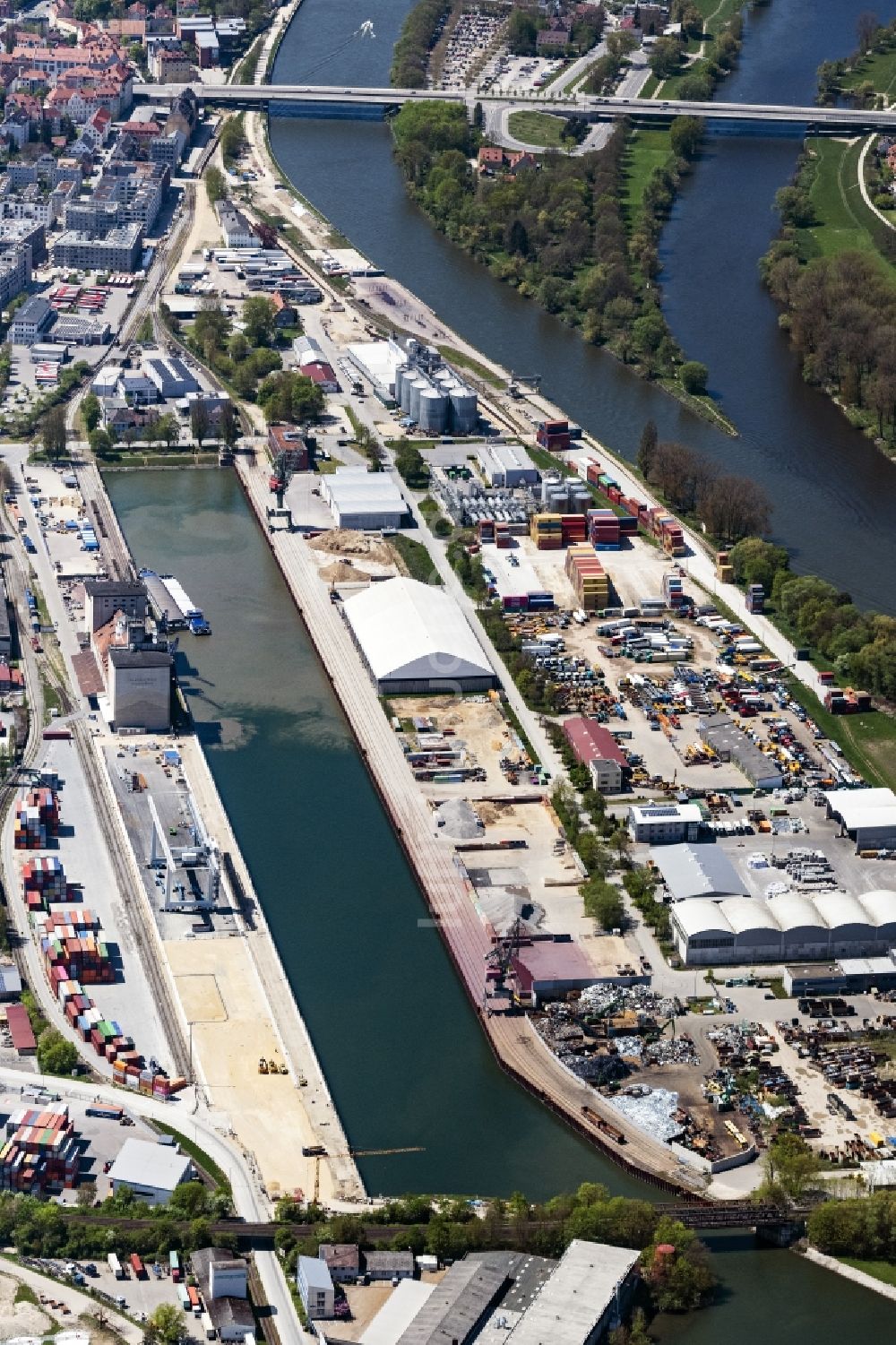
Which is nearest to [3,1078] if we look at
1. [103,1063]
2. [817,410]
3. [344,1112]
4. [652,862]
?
[103,1063]

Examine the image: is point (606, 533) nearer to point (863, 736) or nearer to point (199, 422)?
point (863, 736)

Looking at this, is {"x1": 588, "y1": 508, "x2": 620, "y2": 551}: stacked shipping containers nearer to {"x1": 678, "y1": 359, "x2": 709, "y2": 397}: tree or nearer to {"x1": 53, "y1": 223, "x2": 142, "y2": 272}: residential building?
{"x1": 678, "y1": 359, "x2": 709, "y2": 397}: tree

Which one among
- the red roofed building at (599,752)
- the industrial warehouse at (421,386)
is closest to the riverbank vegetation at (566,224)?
the industrial warehouse at (421,386)

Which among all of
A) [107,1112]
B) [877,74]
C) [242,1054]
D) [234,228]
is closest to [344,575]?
[242,1054]

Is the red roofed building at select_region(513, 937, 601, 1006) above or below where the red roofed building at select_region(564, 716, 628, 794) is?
above

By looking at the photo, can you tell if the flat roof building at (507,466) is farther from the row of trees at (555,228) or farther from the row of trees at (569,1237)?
the row of trees at (569,1237)

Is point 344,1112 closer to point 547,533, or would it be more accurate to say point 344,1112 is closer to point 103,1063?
point 103,1063

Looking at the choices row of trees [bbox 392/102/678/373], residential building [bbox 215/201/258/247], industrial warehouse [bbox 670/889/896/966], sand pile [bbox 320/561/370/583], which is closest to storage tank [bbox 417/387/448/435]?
row of trees [bbox 392/102/678/373]
